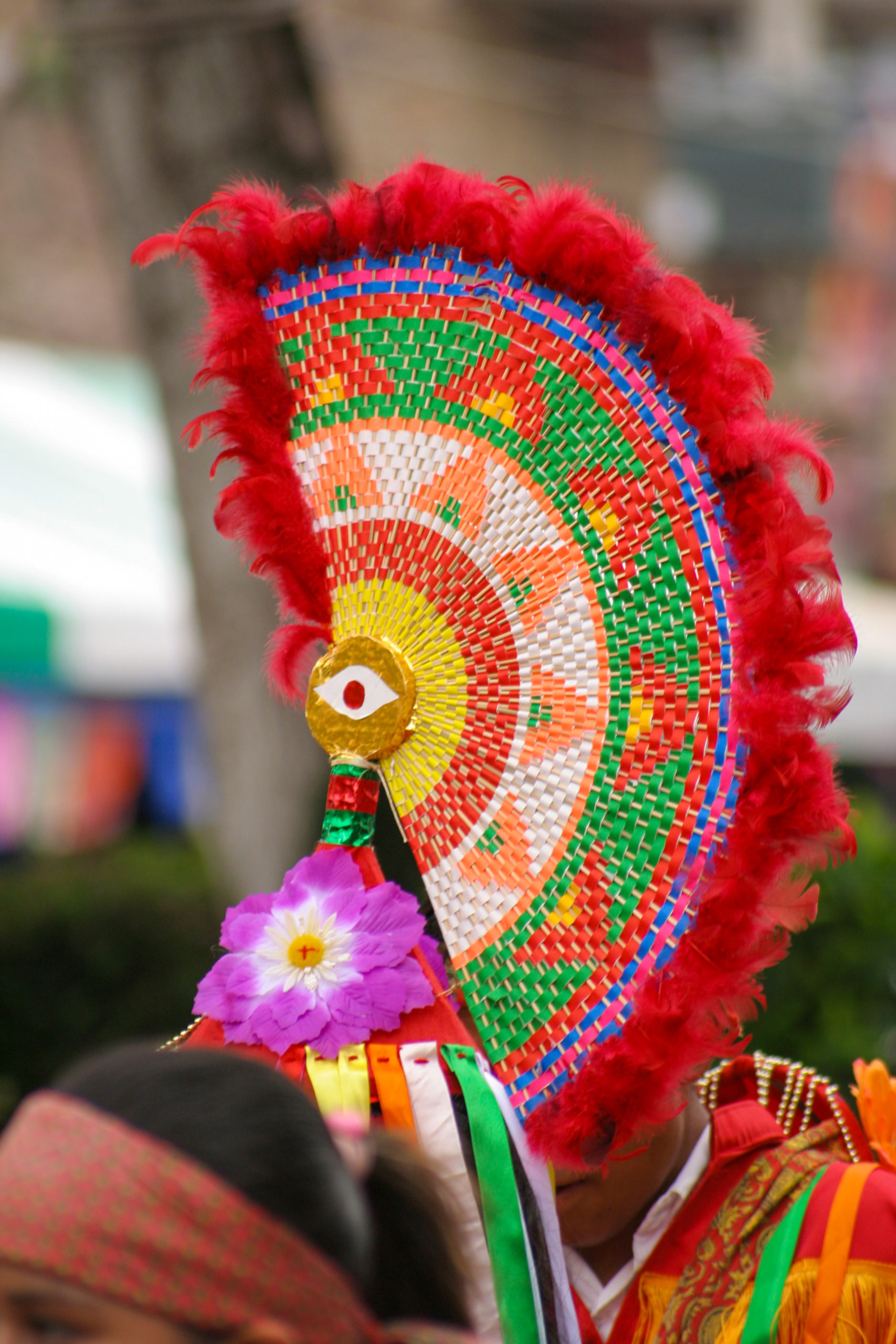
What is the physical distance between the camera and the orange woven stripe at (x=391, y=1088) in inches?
63.8

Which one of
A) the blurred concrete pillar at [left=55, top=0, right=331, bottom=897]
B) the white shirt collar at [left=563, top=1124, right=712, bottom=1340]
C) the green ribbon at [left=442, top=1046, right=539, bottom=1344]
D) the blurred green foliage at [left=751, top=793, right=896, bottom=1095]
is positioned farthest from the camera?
the blurred concrete pillar at [left=55, top=0, right=331, bottom=897]

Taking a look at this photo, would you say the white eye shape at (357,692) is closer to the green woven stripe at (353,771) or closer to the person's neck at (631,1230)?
the green woven stripe at (353,771)

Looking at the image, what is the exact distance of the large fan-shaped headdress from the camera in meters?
1.68

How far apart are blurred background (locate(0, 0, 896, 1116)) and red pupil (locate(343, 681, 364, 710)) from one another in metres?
0.66

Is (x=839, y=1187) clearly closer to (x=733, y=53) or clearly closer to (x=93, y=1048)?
(x=93, y=1048)

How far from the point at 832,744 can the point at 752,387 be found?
42cm

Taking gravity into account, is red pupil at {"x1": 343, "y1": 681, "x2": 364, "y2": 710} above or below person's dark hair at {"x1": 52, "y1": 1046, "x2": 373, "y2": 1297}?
above

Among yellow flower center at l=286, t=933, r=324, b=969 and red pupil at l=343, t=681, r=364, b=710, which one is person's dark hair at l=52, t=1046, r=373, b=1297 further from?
red pupil at l=343, t=681, r=364, b=710

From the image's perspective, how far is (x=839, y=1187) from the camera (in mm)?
1863

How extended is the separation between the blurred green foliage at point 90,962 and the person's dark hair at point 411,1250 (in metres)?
3.87

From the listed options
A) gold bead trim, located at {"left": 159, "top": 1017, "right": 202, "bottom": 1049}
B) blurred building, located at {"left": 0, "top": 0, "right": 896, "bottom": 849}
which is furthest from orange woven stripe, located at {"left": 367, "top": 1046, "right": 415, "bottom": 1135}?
blurred building, located at {"left": 0, "top": 0, "right": 896, "bottom": 849}

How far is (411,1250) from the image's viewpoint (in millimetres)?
1347

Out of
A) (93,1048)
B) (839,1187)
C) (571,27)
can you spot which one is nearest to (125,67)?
(93,1048)

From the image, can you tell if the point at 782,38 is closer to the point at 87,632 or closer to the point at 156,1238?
the point at 87,632
